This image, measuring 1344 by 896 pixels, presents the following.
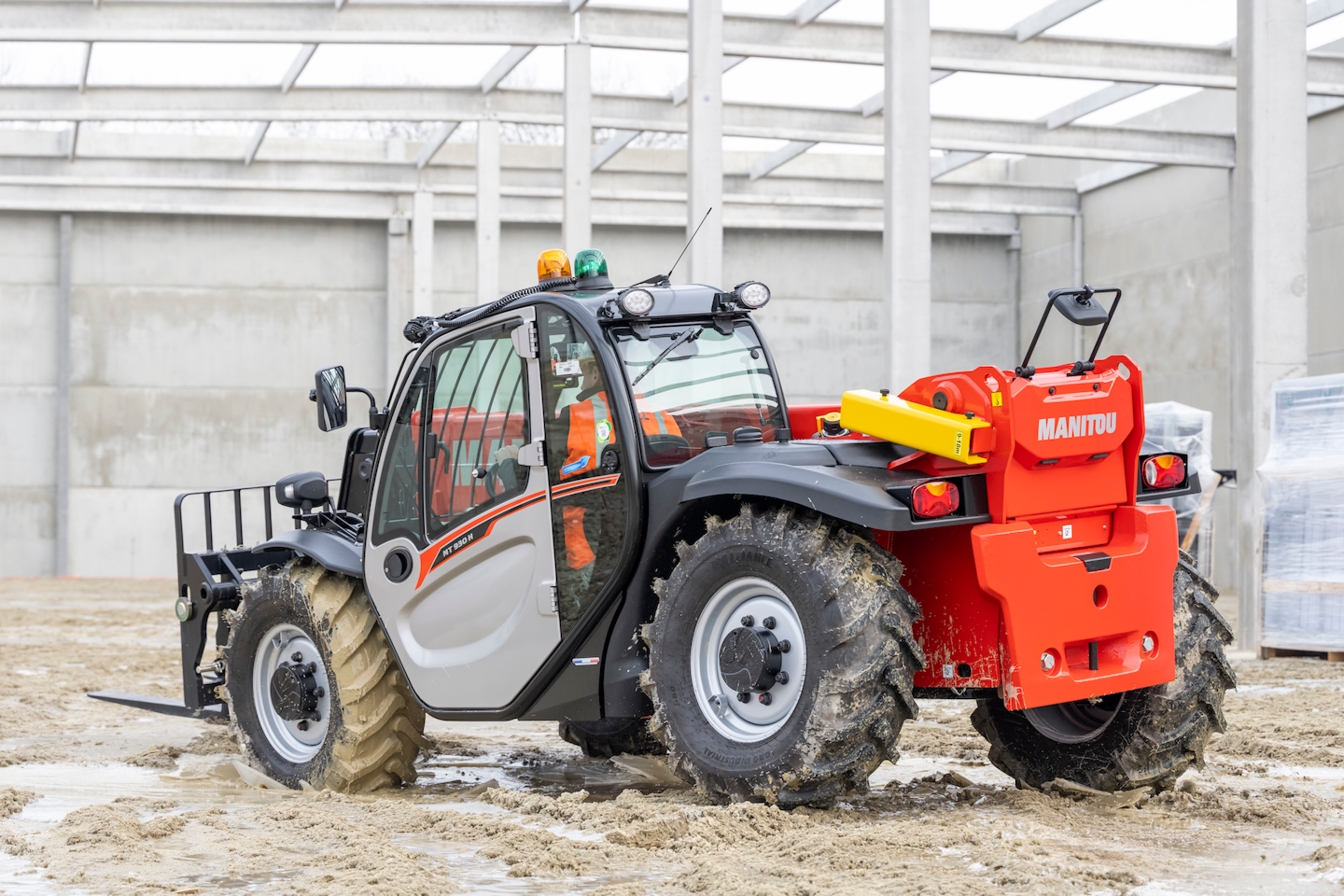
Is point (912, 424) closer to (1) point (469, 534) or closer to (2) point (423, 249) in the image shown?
(1) point (469, 534)

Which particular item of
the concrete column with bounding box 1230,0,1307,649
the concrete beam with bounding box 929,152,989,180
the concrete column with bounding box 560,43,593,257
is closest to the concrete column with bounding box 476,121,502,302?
the concrete column with bounding box 560,43,593,257

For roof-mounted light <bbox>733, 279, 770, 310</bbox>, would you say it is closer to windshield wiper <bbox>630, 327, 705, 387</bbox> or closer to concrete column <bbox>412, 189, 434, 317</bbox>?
windshield wiper <bbox>630, 327, 705, 387</bbox>

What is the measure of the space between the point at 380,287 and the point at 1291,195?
1727cm

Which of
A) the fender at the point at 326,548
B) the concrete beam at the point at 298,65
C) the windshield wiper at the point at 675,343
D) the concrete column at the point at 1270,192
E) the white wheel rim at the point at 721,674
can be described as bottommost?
the white wheel rim at the point at 721,674

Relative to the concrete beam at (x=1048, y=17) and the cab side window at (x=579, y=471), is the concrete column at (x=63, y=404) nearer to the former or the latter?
the concrete beam at (x=1048, y=17)

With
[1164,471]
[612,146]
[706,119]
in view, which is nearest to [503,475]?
[1164,471]

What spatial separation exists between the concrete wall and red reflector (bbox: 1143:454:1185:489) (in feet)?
65.6

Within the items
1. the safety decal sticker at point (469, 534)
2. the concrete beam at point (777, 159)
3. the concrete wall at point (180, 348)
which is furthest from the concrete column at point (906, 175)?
the concrete wall at point (180, 348)

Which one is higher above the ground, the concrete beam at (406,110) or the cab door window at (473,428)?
the concrete beam at (406,110)

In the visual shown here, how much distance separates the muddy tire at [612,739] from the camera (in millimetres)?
6363

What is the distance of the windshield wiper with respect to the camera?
5359mm

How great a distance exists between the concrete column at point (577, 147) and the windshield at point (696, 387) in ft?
33.8

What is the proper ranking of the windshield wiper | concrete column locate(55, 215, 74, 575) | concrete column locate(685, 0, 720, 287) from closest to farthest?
the windshield wiper → concrete column locate(685, 0, 720, 287) → concrete column locate(55, 215, 74, 575)

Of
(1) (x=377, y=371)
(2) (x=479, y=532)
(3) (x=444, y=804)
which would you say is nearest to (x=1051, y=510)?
(2) (x=479, y=532)
